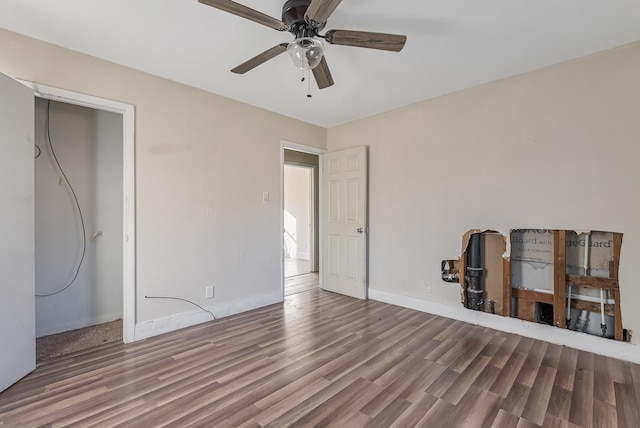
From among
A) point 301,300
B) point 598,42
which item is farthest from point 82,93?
point 598,42

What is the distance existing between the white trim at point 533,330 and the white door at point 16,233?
140 inches

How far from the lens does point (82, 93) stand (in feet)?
8.11

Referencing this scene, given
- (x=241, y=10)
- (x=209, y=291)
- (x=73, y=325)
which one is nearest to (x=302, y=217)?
(x=209, y=291)

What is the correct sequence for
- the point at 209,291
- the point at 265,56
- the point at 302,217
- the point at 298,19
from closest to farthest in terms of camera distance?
the point at 298,19 → the point at 265,56 → the point at 209,291 → the point at 302,217

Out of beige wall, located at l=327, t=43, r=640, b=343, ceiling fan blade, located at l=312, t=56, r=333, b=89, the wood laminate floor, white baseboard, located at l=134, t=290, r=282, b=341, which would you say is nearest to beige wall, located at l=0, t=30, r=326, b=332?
white baseboard, located at l=134, t=290, r=282, b=341

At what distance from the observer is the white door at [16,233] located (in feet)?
6.37

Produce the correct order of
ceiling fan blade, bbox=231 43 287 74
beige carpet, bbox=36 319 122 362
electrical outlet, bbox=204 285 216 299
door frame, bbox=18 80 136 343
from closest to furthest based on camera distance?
1. ceiling fan blade, bbox=231 43 287 74
2. beige carpet, bbox=36 319 122 362
3. door frame, bbox=18 80 136 343
4. electrical outlet, bbox=204 285 216 299

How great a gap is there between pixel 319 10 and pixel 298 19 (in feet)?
0.86

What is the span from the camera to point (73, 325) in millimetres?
3010

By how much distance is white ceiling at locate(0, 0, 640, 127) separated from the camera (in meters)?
1.92

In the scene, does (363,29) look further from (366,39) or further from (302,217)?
(302,217)

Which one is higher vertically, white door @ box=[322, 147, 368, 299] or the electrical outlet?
white door @ box=[322, 147, 368, 299]

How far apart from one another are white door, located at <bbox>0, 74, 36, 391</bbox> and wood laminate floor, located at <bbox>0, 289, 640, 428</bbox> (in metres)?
0.23

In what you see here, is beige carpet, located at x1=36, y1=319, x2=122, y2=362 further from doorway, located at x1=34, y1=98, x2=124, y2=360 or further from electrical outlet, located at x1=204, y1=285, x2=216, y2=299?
electrical outlet, located at x1=204, y1=285, x2=216, y2=299
